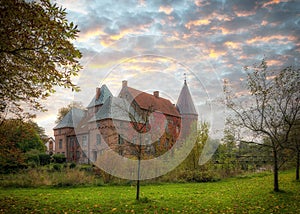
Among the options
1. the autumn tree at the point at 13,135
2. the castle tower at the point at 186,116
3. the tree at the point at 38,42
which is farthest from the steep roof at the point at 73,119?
the tree at the point at 38,42

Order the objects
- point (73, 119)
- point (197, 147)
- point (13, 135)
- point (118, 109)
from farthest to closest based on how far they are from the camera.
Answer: point (73, 119), point (197, 147), point (118, 109), point (13, 135)

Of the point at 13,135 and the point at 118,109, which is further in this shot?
the point at 118,109

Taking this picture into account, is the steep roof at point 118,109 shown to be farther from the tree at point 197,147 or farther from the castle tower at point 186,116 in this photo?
the tree at point 197,147

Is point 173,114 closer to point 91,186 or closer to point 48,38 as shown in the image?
point 91,186

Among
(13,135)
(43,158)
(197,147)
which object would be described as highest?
(13,135)

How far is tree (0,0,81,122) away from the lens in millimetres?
7035

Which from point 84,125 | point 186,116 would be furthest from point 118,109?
point 84,125

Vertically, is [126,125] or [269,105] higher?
[269,105]

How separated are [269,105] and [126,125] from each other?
26.2 ft

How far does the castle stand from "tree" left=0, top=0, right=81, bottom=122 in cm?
302

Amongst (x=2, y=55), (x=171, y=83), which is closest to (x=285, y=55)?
(x=171, y=83)

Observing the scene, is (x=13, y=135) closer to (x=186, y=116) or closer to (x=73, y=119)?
(x=186, y=116)

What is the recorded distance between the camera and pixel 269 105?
486 inches

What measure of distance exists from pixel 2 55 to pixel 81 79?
A: 3.28 metres
